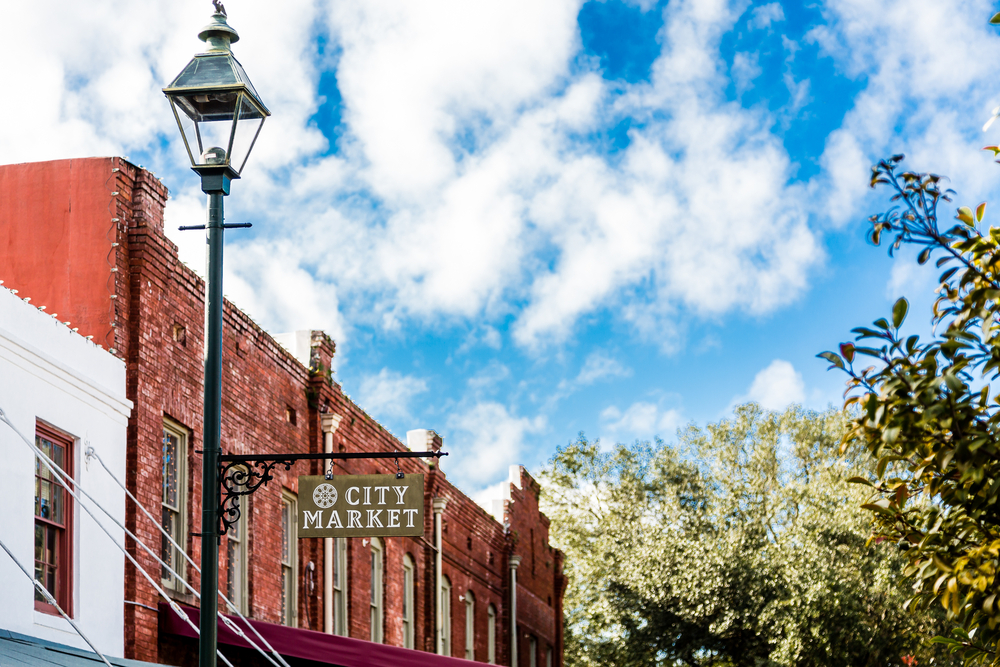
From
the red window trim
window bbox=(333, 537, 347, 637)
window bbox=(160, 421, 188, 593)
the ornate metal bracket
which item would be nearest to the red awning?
window bbox=(160, 421, 188, 593)

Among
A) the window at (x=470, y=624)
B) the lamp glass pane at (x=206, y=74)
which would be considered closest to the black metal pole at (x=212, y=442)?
the lamp glass pane at (x=206, y=74)

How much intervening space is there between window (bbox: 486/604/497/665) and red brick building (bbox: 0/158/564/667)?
4595 mm

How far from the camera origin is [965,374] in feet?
16.6

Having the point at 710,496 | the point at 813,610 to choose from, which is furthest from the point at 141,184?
the point at 710,496

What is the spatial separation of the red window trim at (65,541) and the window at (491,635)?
1648cm

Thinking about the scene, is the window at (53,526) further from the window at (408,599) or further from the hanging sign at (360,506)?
the window at (408,599)

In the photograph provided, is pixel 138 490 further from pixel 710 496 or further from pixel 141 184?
pixel 710 496

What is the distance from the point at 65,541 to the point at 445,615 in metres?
13.4

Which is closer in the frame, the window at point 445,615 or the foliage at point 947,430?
the foliage at point 947,430

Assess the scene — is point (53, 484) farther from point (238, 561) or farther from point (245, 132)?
point (245, 132)

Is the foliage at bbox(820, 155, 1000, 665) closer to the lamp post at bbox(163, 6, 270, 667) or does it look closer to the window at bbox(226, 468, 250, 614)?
the lamp post at bbox(163, 6, 270, 667)

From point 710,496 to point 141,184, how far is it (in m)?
25.7

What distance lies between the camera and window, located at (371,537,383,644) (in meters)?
21.2

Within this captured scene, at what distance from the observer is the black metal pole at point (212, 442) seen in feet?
21.8
